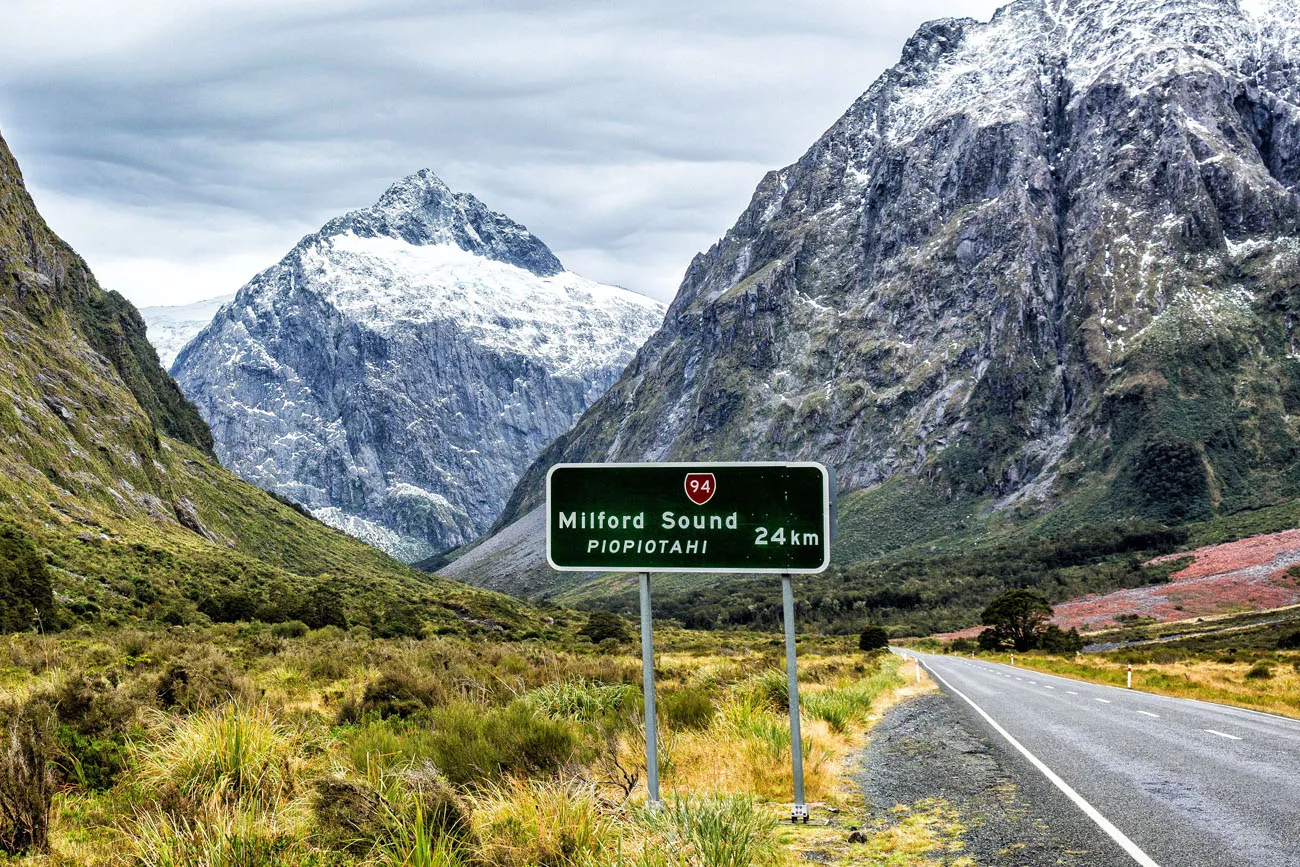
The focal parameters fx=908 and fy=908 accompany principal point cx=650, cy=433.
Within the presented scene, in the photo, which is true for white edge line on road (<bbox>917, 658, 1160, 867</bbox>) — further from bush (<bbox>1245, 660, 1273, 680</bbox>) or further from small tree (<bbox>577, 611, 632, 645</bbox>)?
small tree (<bbox>577, 611, 632, 645</bbox>)

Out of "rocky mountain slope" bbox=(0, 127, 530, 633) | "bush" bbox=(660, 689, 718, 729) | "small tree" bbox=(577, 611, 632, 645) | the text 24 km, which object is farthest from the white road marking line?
"small tree" bbox=(577, 611, 632, 645)

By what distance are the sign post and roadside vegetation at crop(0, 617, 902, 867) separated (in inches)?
60.6

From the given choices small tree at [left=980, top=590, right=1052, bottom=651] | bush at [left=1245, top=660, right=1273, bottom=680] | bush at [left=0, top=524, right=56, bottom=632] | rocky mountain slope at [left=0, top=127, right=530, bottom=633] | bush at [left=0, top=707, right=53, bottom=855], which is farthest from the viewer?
small tree at [left=980, top=590, right=1052, bottom=651]

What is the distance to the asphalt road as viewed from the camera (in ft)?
25.7

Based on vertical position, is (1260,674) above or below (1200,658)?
above

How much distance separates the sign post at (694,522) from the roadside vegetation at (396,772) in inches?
60.6

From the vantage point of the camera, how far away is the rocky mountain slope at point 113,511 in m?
45.0

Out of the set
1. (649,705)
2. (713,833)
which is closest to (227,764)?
(649,705)

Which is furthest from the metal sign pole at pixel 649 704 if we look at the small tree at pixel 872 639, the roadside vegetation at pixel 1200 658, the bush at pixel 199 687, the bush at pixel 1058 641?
the bush at pixel 1058 641

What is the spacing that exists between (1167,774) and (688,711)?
6.44 meters

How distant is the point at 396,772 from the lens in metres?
7.96

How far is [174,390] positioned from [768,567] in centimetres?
16844

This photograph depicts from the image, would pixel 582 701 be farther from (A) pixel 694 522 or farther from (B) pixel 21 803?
(B) pixel 21 803

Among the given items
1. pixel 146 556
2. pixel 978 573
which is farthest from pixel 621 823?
pixel 978 573
